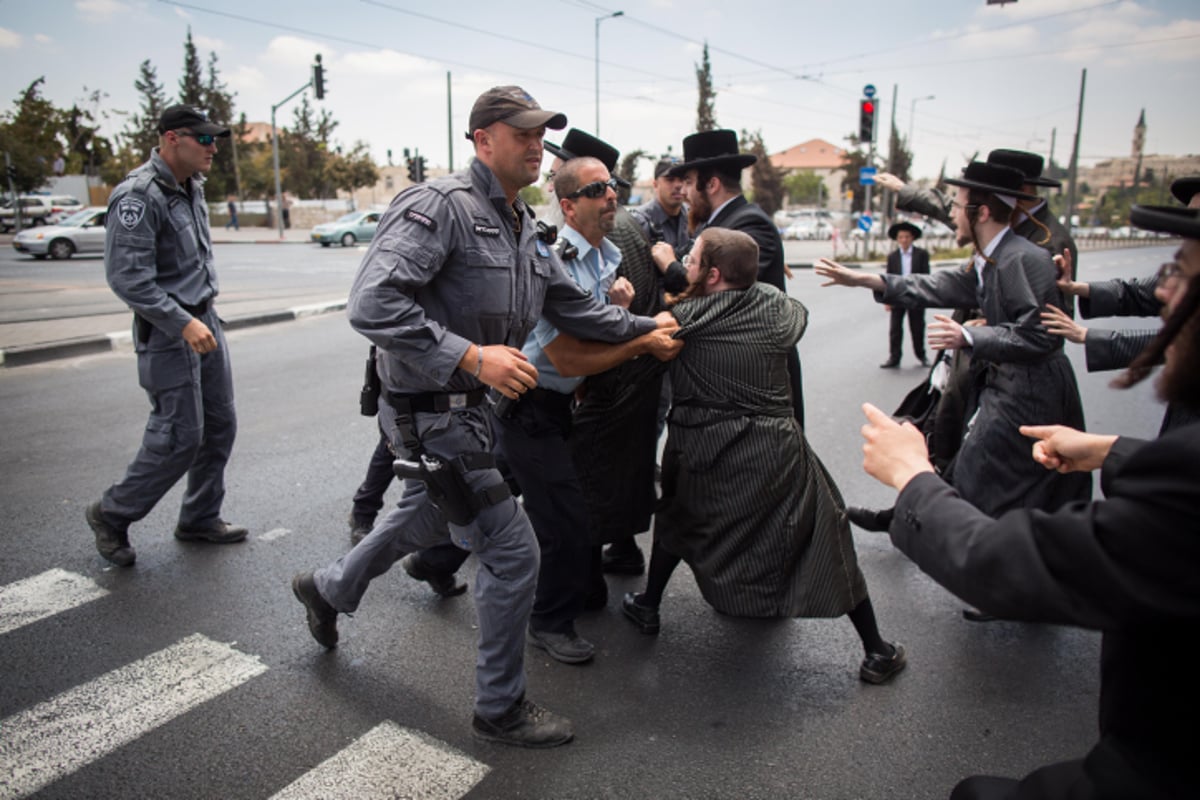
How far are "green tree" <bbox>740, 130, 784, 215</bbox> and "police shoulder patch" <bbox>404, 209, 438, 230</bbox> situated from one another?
58.9 metres

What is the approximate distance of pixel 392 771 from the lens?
2.54m

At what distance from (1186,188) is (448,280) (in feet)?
9.84

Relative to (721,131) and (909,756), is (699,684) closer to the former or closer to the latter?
(909,756)

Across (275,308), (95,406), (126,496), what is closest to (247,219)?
(275,308)

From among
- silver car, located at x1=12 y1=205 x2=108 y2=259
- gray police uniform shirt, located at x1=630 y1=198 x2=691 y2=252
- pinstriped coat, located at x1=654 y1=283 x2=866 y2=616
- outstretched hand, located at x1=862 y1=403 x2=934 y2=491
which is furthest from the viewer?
silver car, located at x1=12 y1=205 x2=108 y2=259

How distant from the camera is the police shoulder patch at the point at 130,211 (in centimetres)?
386

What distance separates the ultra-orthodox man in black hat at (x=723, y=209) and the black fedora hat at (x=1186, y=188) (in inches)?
62.5

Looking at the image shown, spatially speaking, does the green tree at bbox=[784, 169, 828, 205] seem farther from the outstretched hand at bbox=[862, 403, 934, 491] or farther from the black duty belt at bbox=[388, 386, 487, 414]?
the outstretched hand at bbox=[862, 403, 934, 491]

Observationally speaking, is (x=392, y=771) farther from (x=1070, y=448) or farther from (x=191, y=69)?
(x=191, y=69)

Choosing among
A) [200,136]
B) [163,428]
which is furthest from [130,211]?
[163,428]

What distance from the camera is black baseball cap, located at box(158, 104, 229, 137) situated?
13.2ft

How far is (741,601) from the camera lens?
10.1ft

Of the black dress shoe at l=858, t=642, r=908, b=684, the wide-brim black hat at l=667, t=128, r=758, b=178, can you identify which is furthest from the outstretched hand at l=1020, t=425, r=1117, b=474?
the wide-brim black hat at l=667, t=128, r=758, b=178

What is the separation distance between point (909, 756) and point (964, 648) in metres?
0.90
